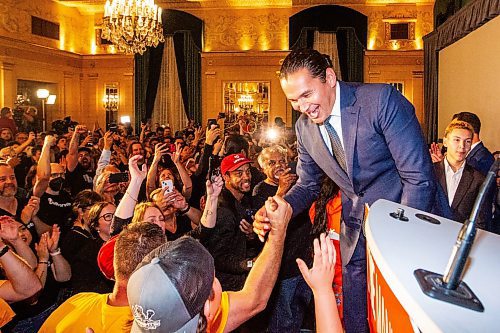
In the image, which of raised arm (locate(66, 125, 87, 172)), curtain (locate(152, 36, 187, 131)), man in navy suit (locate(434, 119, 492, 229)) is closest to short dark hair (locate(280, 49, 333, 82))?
man in navy suit (locate(434, 119, 492, 229))

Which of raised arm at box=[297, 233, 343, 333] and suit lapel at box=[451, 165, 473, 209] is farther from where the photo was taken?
suit lapel at box=[451, 165, 473, 209]

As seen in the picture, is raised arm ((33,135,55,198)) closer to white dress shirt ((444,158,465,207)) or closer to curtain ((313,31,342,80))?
white dress shirt ((444,158,465,207))

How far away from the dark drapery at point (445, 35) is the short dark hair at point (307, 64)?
18.3 feet

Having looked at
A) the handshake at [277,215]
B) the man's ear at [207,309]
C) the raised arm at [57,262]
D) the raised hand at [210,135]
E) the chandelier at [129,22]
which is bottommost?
the raised arm at [57,262]

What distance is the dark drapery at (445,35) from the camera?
7.17m

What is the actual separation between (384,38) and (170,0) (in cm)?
637

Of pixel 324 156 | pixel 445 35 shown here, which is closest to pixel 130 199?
pixel 324 156

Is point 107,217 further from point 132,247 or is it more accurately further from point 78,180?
point 78,180

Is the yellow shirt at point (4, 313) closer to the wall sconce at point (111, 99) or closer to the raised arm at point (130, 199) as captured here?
the raised arm at point (130, 199)

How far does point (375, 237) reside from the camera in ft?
3.08

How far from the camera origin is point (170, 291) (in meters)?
1.26

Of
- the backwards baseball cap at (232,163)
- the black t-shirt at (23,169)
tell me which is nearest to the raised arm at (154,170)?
the backwards baseball cap at (232,163)

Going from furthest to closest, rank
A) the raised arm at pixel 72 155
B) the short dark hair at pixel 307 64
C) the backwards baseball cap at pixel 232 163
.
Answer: the raised arm at pixel 72 155
the backwards baseball cap at pixel 232 163
the short dark hair at pixel 307 64

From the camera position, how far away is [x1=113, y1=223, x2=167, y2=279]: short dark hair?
76.5 inches
